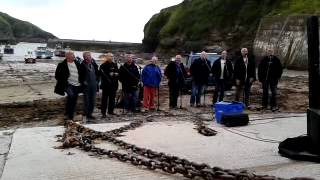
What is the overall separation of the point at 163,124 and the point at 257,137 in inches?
108

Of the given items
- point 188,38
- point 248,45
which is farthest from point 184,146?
point 188,38

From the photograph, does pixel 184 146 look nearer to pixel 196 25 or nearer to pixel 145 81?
pixel 145 81

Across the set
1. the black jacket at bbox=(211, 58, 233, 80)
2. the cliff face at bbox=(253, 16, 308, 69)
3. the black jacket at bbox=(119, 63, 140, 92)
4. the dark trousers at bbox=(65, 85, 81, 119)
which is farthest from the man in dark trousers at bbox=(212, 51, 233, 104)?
the cliff face at bbox=(253, 16, 308, 69)

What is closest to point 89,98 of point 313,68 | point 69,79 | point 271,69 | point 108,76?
point 69,79

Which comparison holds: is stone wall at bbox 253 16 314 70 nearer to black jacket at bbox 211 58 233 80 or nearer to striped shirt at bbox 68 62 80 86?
black jacket at bbox 211 58 233 80

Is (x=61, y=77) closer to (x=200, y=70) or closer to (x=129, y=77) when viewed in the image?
(x=129, y=77)

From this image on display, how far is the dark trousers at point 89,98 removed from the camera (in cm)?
1465

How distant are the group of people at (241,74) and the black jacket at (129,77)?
244cm

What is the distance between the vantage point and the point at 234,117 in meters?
12.3

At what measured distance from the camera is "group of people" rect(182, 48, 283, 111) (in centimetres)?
1691

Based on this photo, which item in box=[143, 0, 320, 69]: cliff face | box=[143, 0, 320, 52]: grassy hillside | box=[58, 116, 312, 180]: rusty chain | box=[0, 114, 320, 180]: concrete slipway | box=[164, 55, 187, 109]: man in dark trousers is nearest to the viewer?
box=[58, 116, 312, 180]: rusty chain

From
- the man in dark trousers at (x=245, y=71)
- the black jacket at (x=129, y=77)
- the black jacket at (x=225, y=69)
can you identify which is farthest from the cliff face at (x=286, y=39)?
the black jacket at (x=129, y=77)

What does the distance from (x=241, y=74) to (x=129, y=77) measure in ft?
11.6

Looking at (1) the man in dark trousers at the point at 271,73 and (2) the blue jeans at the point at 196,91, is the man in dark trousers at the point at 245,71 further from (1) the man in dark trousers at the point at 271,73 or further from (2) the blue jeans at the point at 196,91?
(2) the blue jeans at the point at 196,91
